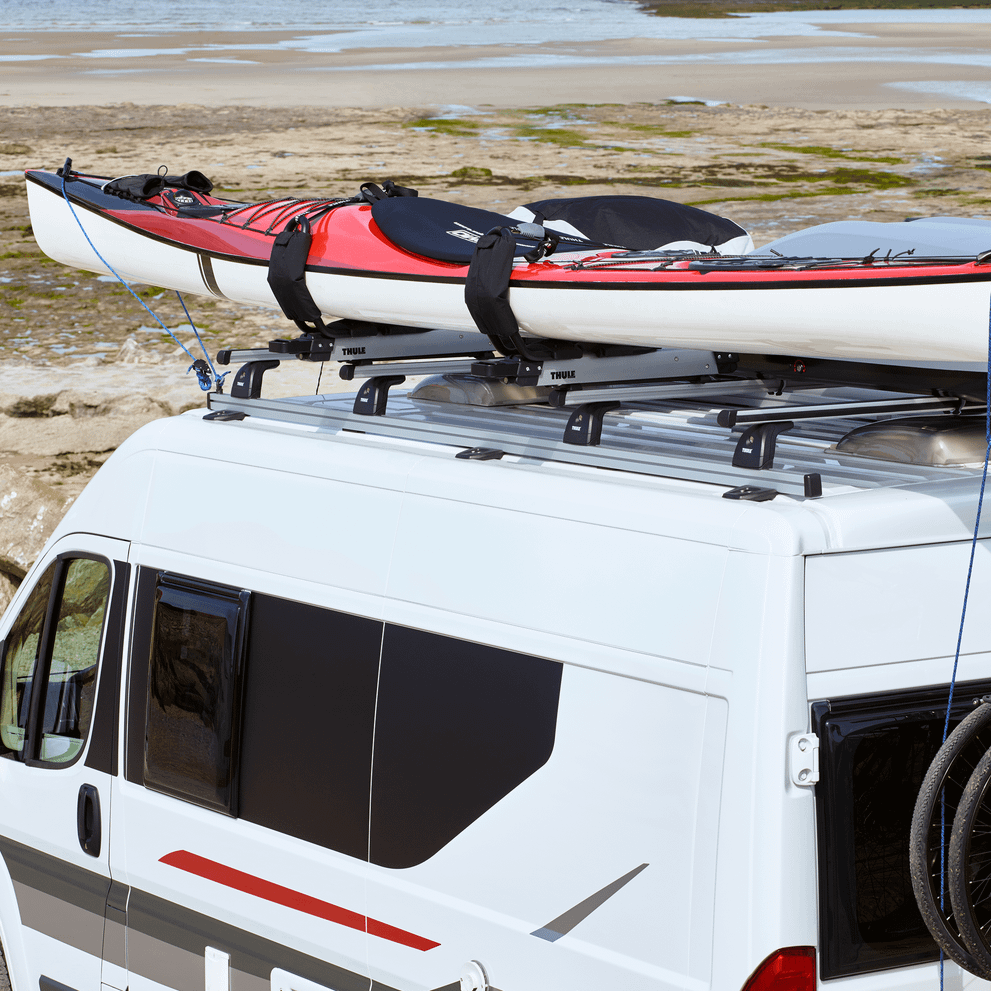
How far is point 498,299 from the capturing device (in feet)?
12.8

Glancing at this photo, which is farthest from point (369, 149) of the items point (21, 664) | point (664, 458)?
point (664, 458)

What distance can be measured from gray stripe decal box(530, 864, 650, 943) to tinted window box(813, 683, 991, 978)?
39cm

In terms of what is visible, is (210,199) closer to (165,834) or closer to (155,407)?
(165,834)

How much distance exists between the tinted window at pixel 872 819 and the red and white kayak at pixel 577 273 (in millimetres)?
812

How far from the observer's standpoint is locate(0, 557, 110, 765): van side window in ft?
14.1

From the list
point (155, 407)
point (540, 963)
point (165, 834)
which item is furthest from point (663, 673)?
point (155, 407)

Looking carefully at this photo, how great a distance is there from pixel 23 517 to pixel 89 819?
5814 mm

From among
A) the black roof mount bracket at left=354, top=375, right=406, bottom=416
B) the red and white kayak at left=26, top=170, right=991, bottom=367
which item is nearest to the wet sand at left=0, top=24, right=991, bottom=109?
the red and white kayak at left=26, top=170, right=991, bottom=367

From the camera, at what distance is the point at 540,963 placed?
312 cm

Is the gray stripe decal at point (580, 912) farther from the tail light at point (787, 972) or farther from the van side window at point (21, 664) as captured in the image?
the van side window at point (21, 664)

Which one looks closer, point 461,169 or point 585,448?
point 585,448

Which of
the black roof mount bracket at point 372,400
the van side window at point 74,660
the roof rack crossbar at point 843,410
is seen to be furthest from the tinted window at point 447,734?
the van side window at point 74,660

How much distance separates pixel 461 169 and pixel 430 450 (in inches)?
1052

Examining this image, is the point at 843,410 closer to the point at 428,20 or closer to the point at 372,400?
the point at 372,400
